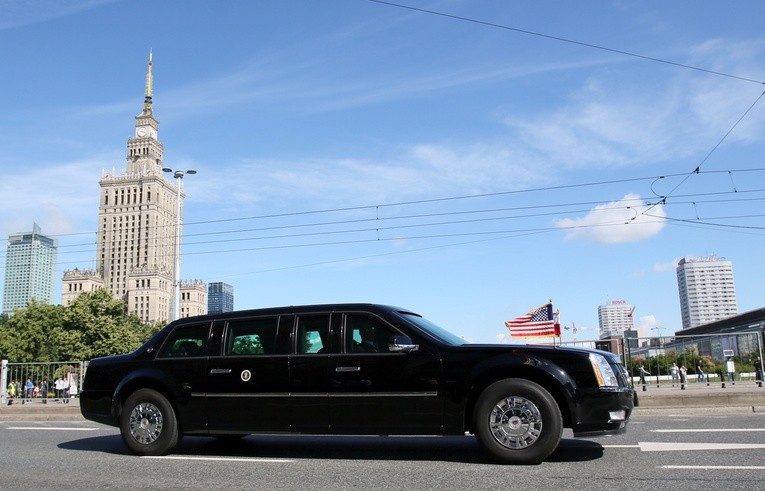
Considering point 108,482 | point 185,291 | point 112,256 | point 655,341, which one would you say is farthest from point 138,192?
point 108,482

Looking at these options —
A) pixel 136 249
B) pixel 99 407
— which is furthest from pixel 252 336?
pixel 136 249

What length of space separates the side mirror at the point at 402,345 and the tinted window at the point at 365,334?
19 centimetres

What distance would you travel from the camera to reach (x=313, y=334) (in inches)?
285

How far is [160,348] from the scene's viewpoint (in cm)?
793

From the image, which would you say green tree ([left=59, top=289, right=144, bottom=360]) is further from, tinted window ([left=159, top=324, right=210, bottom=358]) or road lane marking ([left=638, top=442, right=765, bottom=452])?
road lane marking ([left=638, top=442, right=765, bottom=452])

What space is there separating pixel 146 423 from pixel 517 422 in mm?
4241

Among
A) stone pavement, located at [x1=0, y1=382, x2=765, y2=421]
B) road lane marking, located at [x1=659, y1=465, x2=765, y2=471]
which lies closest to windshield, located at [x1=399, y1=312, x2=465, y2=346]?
road lane marking, located at [x1=659, y1=465, x2=765, y2=471]

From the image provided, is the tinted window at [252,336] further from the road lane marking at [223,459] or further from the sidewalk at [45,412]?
the sidewalk at [45,412]

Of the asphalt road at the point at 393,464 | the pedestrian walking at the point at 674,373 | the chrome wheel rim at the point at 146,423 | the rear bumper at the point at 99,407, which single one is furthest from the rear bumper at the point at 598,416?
the pedestrian walking at the point at 674,373

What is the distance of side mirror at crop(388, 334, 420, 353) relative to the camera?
6641 millimetres

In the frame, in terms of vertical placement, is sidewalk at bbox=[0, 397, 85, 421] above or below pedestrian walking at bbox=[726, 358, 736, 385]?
below

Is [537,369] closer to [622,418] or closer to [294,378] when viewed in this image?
[622,418]

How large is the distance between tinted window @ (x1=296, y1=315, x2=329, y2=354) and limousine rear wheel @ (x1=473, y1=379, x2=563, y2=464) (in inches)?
71.3

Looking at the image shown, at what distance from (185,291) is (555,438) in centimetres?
15929
